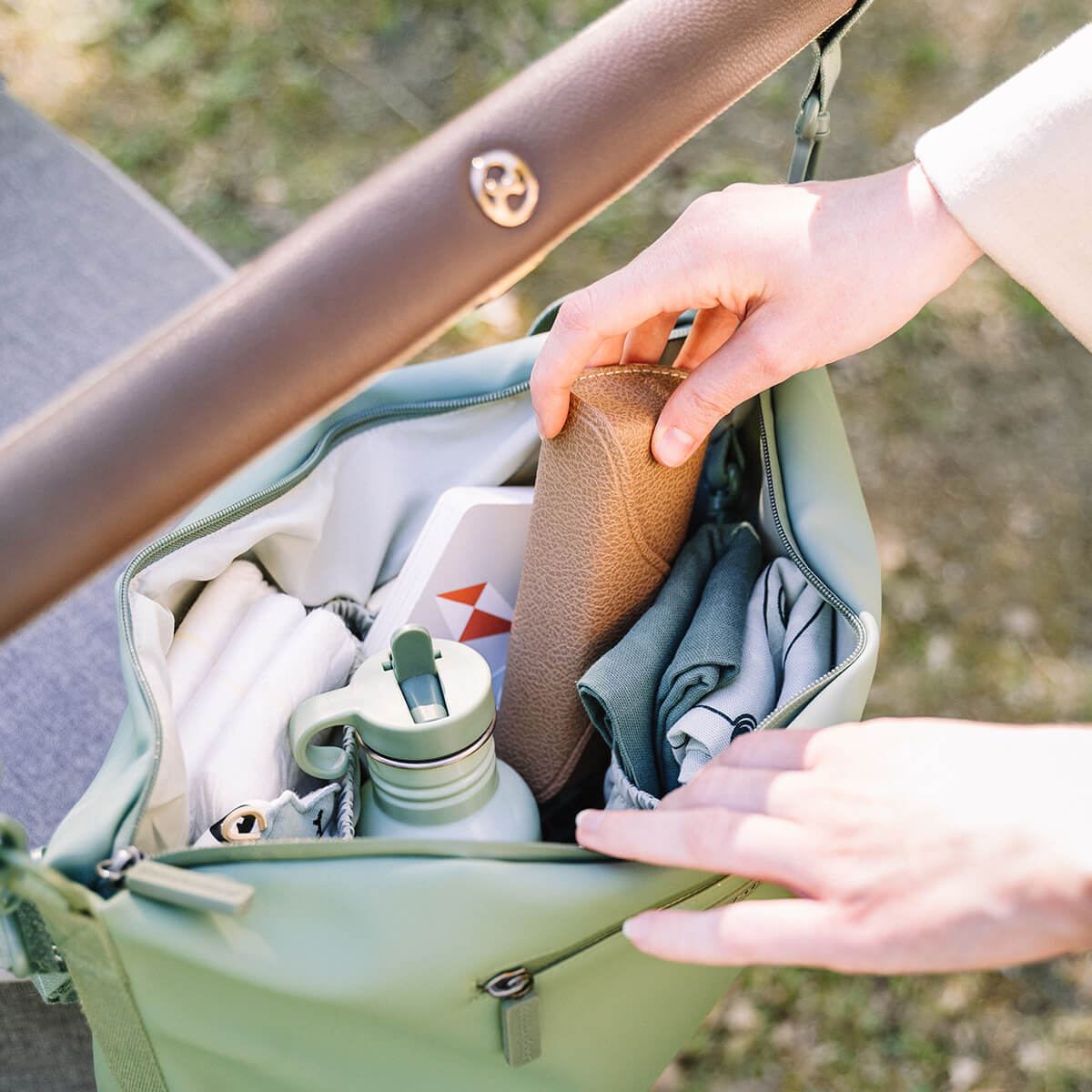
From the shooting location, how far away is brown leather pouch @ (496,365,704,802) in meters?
0.65

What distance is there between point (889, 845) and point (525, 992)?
0.76ft

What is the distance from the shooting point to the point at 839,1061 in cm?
114

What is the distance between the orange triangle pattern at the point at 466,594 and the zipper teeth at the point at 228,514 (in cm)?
14

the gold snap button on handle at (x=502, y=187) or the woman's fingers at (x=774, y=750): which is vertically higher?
the gold snap button on handle at (x=502, y=187)

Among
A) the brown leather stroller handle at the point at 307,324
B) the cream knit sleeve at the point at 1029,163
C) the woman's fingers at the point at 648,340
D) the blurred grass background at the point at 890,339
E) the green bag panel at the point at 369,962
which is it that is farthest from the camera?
the blurred grass background at the point at 890,339

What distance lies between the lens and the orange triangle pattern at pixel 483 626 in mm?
811

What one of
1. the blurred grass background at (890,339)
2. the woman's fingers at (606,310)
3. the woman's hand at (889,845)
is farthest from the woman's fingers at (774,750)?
the blurred grass background at (890,339)

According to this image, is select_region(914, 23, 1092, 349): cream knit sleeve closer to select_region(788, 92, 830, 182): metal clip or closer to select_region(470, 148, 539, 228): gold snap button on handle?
select_region(788, 92, 830, 182): metal clip

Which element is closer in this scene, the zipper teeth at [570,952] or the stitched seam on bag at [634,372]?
the zipper teeth at [570,952]

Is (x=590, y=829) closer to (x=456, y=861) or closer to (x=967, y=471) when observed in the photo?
(x=456, y=861)

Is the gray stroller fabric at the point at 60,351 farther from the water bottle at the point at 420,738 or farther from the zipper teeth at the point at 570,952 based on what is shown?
the zipper teeth at the point at 570,952

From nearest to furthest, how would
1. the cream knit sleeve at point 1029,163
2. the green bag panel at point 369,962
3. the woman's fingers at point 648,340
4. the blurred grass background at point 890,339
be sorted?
the green bag panel at point 369,962 < the cream knit sleeve at point 1029,163 < the woman's fingers at point 648,340 < the blurred grass background at point 890,339

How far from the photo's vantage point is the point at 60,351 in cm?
108

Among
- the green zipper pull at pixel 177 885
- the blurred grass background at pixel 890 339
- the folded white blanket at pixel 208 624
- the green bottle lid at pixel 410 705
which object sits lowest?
the blurred grass background at pixel 890 339
